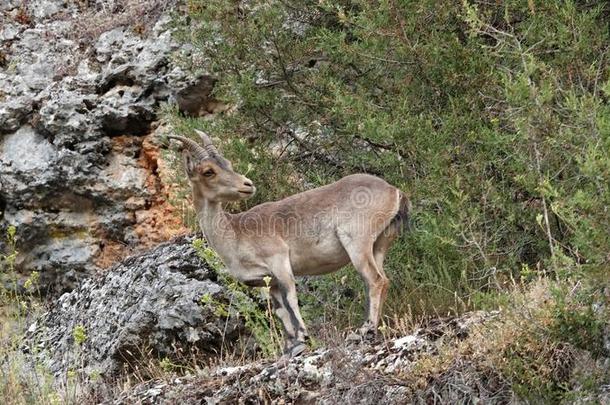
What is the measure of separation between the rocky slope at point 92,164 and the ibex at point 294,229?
4553 mm

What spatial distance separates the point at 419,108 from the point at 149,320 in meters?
3.87

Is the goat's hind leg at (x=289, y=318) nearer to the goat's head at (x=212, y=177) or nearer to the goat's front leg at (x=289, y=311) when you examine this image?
the goat's front leg at (x=289, y=311)

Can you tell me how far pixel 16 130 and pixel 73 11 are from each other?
129 inches

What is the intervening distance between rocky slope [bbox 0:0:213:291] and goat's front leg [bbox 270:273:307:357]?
5076 mm

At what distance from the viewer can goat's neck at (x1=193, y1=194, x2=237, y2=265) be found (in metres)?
10.4

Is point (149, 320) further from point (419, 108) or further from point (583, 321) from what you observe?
point (583, 321)

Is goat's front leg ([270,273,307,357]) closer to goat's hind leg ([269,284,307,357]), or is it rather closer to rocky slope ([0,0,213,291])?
goat's hind leg ([269,284,307,357])

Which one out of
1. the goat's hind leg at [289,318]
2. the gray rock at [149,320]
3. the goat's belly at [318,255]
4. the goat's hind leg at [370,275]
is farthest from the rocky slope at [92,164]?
the goat's hind leg at [370,275]

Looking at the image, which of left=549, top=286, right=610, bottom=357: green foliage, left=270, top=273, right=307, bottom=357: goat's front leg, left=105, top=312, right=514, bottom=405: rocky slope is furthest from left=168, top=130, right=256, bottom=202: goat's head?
left=549, top=286, right=610, bottom=357: green foliage

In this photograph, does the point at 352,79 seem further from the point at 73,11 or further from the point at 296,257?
the point at 73,11

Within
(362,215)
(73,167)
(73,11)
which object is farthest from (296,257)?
(73,11)

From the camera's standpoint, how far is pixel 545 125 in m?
8.79

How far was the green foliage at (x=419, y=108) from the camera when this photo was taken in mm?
11094

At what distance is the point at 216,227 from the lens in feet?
34.2
